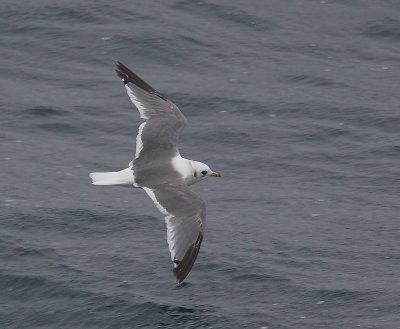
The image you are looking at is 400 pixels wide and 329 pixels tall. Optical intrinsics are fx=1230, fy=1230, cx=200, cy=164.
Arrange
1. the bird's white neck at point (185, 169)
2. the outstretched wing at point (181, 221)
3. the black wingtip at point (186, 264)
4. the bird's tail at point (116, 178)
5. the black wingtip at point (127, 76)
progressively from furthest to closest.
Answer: the black wingtip at point (127, 76), the bird's white neck at point (185, 169), the bird's tail at point (116, 178), the outstretched wing at point (181, 221), the black wingtip at point (186, 264)

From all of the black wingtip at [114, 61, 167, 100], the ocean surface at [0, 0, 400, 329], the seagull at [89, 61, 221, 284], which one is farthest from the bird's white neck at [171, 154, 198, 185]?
the ocean surface at [0, 0, 400, 329]

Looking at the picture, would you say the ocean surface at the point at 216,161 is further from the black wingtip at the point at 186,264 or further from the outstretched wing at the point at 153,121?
the outstretched wing at the point at 153,121

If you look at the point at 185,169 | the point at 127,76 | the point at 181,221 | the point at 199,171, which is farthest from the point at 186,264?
the point at 127,76

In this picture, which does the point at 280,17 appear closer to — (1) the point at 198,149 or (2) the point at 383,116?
(2) the point at 383,116

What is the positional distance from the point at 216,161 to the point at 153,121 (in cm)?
371

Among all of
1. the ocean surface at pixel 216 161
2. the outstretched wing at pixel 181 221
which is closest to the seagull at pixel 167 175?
the outstretched wing at pixel 181 221

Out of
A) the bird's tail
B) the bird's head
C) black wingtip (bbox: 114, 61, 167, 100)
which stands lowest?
the bird's head

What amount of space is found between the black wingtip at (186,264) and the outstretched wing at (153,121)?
2.13 metres

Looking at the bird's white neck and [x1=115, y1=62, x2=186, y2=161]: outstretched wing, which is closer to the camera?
the bird's white neck

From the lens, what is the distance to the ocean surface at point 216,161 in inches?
642

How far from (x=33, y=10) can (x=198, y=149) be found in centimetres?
679

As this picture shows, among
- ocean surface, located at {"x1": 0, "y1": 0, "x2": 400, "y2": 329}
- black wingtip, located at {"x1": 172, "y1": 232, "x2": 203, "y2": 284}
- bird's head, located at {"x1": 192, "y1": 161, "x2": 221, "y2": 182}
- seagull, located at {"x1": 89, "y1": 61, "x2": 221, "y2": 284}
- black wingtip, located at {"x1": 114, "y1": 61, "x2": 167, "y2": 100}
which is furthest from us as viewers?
black wingtip, located at {"x1": 114, "y1": 61, "x2": 167, "y2": 100}

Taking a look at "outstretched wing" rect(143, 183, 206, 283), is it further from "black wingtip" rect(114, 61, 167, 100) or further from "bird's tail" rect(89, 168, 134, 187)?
"black wingtip" rect(114, 61, 167, 100)

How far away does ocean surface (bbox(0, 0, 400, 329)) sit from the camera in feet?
53.5
